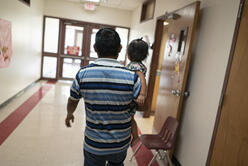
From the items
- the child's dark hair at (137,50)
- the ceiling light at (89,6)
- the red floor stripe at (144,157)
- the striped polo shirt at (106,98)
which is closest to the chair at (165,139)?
the red floor stripe at (144,157)

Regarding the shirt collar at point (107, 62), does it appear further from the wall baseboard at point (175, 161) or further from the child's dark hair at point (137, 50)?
the wall baseboard at point (175, 161)

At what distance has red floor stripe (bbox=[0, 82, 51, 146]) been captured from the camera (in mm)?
2625

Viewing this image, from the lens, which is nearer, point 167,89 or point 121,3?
point 167,89

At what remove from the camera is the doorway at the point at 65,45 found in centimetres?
623

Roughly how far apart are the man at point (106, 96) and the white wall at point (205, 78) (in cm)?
104

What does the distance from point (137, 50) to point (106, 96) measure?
955mm

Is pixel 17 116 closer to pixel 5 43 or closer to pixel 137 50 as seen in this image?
pixel 5 43

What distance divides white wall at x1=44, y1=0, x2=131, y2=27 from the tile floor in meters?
3.36

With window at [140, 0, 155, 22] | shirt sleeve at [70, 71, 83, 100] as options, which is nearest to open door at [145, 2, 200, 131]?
shirt sleeve at [70, 71, 83, 100]

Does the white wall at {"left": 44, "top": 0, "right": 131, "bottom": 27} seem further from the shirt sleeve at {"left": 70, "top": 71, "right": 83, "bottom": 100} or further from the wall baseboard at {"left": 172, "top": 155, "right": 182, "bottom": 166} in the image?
the shirt sleeve at {"left": 70, "top": 71, "right": 83, "bottom": 100}

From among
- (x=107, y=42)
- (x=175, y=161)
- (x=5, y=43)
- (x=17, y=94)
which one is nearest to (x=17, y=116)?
(x=17, y=94)

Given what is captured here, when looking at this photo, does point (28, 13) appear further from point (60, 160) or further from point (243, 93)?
point (243, 93)

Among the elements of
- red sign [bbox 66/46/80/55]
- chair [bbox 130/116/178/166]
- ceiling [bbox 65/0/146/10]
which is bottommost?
chair [bbox 130/116/178/166]

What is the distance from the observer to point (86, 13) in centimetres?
617
